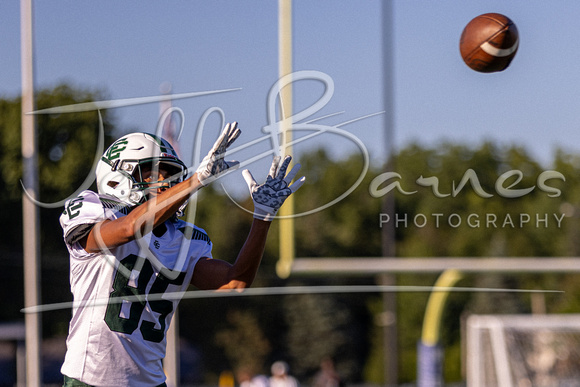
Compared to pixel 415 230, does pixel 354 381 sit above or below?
below

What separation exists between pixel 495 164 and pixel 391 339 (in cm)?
2214

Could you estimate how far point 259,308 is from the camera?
33000 millimetres

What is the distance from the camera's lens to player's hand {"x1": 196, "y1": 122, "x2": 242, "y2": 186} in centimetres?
277

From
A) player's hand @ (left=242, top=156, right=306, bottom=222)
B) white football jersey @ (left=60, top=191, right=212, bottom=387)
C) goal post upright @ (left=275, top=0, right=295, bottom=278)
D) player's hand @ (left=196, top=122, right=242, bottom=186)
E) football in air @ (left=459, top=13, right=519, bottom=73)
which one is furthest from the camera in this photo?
goal post upright @ (left=275, top=0, right=295, bottom=278)

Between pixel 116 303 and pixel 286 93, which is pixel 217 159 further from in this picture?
pixel 286 93

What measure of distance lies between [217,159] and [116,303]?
64cm

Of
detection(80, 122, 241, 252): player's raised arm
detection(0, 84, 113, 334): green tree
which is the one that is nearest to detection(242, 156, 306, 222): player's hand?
detection(80, 122, 241, 252): player's raised arm

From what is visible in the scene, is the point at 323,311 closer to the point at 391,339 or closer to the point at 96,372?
the point at 391,339

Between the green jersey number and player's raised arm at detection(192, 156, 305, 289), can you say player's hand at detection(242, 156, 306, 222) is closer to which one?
player's raised arm at detection(192, 156, 305, 289)

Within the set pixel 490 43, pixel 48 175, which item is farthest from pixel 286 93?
pixel 48 175

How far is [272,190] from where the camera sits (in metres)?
3.03

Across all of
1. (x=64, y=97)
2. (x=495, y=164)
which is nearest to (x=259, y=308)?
(x=495, y=164)

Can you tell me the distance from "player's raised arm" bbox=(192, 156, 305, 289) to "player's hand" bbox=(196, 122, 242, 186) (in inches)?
9.1

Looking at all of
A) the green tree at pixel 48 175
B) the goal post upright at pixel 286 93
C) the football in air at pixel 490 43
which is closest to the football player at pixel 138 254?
the football in air at pixel 490 43
